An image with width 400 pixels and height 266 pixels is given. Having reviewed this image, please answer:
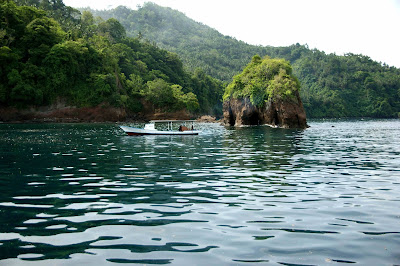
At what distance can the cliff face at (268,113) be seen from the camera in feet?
215

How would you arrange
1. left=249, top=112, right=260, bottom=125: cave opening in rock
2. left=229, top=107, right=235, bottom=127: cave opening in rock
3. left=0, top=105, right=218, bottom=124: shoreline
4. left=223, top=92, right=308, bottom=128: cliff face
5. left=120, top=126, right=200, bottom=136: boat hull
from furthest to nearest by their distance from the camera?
left=0, top=105, right=218, bottom=124: shoreline, left=229, top=107, right=235, bottom=127: cave opening in rock, left=249, top=112, right=260, bottom=125: cave opening in rock, left=223, top=92, right=308, bottom=128: cliff face, left=120, top=126, right=200, bottom=136: boat hull

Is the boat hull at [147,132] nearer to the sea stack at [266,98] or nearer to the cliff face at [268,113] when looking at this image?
the cliff face at [268,113]

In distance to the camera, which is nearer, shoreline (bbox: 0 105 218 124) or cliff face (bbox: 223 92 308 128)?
cliff face (bbox: 223 92 308 128)

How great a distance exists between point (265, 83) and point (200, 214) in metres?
66.1

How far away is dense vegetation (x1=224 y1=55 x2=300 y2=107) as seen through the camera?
66.9 m

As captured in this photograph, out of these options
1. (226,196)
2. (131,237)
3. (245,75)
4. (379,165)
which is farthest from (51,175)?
(245,75)

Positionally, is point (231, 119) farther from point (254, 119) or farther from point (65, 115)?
point (65, 115)

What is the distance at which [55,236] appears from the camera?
8.38m

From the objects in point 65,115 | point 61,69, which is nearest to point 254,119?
point 65,115

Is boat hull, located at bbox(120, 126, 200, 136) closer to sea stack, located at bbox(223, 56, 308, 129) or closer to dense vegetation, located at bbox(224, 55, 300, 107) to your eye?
sea stack, located at bbox(223, 56, 308, 129)

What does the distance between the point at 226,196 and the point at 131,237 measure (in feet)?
16.0

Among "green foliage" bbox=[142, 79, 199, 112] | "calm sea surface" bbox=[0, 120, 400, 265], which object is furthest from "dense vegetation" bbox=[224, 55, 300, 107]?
"calm sea surface" bbox=[0, 120, 400, 265]

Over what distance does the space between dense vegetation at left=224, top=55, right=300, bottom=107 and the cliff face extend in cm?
116

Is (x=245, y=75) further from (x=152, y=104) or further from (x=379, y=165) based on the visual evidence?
(x=379, y=165)
